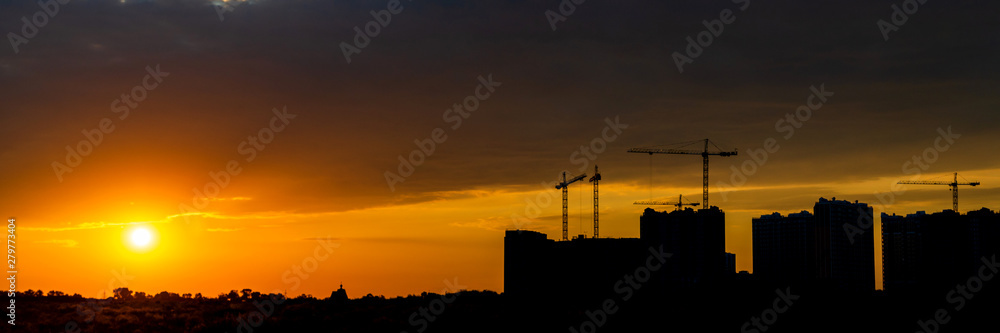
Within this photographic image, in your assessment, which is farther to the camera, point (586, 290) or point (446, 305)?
point (586, 290)

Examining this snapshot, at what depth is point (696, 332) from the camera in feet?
198

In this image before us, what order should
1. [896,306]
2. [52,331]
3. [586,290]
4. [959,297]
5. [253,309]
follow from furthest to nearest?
[586,290], [959,297], [896,306], [253,309], [52,331]

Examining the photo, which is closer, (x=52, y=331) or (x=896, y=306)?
(x=52, y=331)

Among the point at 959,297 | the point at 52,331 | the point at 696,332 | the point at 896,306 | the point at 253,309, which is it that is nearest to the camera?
the point at 52,331

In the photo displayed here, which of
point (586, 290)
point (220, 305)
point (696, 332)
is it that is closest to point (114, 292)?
point (220, 305)

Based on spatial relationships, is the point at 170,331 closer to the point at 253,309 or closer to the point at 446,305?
the point at 253,309

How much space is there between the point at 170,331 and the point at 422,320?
16343 millimetres

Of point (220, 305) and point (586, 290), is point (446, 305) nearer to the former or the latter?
point (220, 305)

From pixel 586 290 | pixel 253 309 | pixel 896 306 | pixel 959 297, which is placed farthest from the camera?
pixel 586 290

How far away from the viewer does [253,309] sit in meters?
69.4

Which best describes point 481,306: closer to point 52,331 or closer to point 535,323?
point 535,323

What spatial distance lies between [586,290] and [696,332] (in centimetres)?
13474

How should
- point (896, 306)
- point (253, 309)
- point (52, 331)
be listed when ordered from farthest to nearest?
point (896, 306) → point (253, 309) → point (52, 331)

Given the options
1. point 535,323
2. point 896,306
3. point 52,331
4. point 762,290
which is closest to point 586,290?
point 762,290
